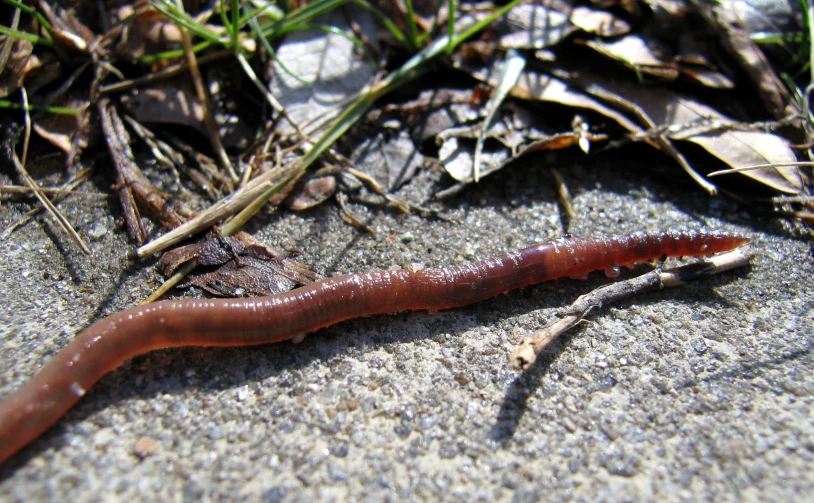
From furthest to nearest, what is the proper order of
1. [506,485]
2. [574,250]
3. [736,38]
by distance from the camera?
[736,38] → [574,250] → [506,485]

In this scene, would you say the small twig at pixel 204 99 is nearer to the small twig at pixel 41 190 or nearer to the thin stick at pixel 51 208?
the small twig at pixel 41 190

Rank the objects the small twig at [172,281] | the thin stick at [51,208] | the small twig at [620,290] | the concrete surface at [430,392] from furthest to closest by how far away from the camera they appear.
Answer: the thin stick at [51,208], the small twig at [172,281], the small twig at [620,290], the concrete surface at [430,392]

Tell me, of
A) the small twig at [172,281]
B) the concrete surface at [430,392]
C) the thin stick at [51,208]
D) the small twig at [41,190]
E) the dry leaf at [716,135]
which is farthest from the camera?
the dry leaf at [716,135]

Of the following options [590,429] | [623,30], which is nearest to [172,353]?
[590,429]

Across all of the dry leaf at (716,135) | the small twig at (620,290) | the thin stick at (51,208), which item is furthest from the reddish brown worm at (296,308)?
the thin stick at (51,208)

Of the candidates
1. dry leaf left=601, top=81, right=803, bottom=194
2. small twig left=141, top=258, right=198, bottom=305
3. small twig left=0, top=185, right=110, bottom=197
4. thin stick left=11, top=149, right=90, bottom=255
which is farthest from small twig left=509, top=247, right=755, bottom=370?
small twig left=0, top=185, right=110, bottom=197

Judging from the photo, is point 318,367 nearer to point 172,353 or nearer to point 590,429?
point 172,353
